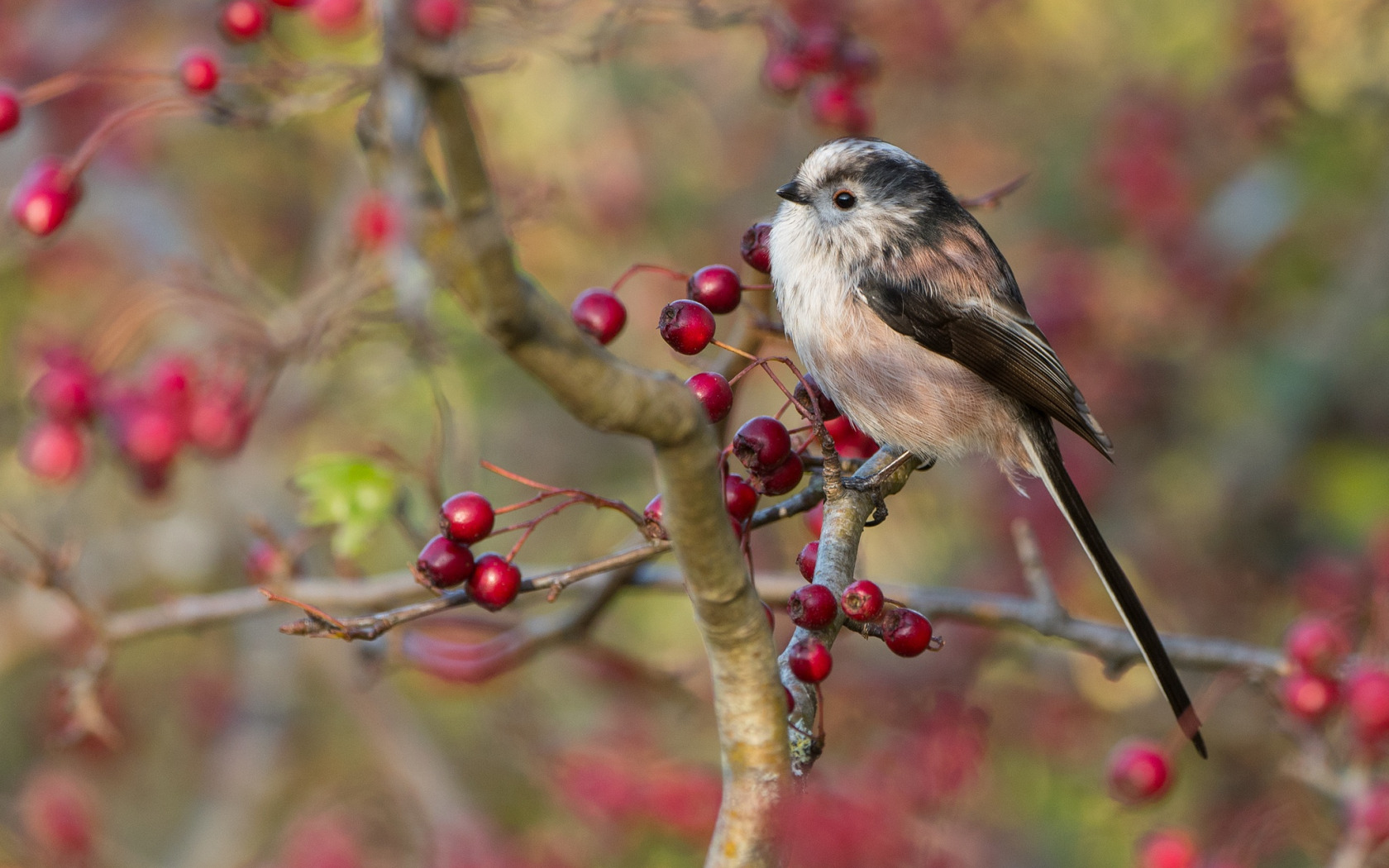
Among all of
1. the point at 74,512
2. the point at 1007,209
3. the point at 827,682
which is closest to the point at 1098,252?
the point at 1007,209

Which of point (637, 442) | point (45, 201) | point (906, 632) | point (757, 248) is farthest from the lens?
point (637, 442)

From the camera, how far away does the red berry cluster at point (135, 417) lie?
3.59m

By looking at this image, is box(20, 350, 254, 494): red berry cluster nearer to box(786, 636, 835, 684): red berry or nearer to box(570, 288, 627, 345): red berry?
box(570, 288, 627, 345): red berry

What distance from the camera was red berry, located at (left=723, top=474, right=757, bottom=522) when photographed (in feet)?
7.00

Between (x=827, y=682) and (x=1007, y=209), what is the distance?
357cm

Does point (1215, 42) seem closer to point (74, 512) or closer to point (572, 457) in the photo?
point (572, 457)

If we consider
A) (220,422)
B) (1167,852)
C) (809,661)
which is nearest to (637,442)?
(220,422)

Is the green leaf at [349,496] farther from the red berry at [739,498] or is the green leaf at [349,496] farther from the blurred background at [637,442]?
the red berry at [739,498]

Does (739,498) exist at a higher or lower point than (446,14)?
lower

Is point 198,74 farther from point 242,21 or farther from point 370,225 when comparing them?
point 370,225

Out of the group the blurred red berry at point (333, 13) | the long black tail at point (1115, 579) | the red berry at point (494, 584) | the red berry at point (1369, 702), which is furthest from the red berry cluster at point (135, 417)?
the red berry at point (1369, 702)

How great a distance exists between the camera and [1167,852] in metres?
3.22

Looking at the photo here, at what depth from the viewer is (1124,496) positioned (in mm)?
6004

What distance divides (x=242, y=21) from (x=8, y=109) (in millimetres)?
650
